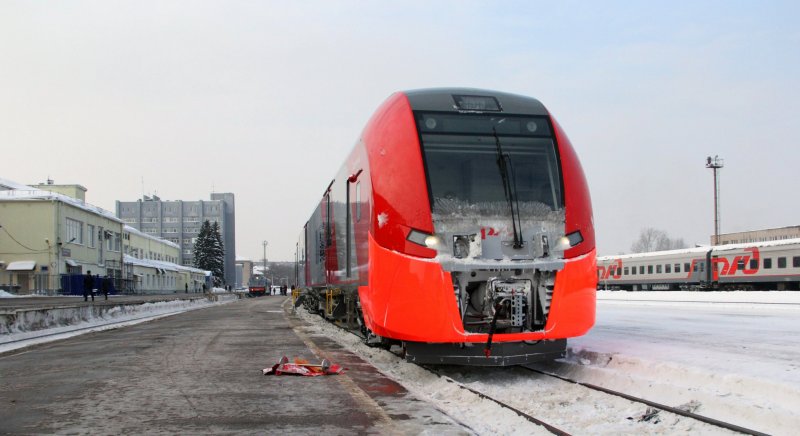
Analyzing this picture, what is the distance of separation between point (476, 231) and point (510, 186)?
808 millimetres

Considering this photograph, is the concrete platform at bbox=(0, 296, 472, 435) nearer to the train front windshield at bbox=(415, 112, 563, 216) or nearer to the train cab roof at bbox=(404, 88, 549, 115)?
the train front windshield at bbox=(415, 112, 563, 216)

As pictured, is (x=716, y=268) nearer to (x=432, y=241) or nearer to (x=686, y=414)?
(x=432, y=241)

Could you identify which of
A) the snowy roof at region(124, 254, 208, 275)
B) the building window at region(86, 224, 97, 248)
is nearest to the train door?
the building window at region(86, 224, 97, 248)

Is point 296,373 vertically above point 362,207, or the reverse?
point 362,207

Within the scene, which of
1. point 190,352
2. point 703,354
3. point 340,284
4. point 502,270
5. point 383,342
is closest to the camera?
point 502,270

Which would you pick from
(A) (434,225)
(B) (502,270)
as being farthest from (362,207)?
(B) (502,270)

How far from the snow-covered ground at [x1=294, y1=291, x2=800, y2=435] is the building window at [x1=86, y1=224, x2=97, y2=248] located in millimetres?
51301

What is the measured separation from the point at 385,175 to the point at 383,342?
275cm

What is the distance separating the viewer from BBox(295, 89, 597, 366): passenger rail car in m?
7.47

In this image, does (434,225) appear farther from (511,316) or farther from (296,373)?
(296,373)

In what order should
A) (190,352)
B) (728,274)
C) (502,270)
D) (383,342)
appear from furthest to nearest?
(728,274) < (190,352) < (383,342) < (502,270)

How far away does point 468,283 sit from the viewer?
7613mm

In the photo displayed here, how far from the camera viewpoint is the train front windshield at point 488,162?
784 cm

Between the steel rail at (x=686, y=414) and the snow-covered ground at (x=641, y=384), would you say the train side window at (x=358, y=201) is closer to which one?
the snow-covered ground at (x=641, y=384)
